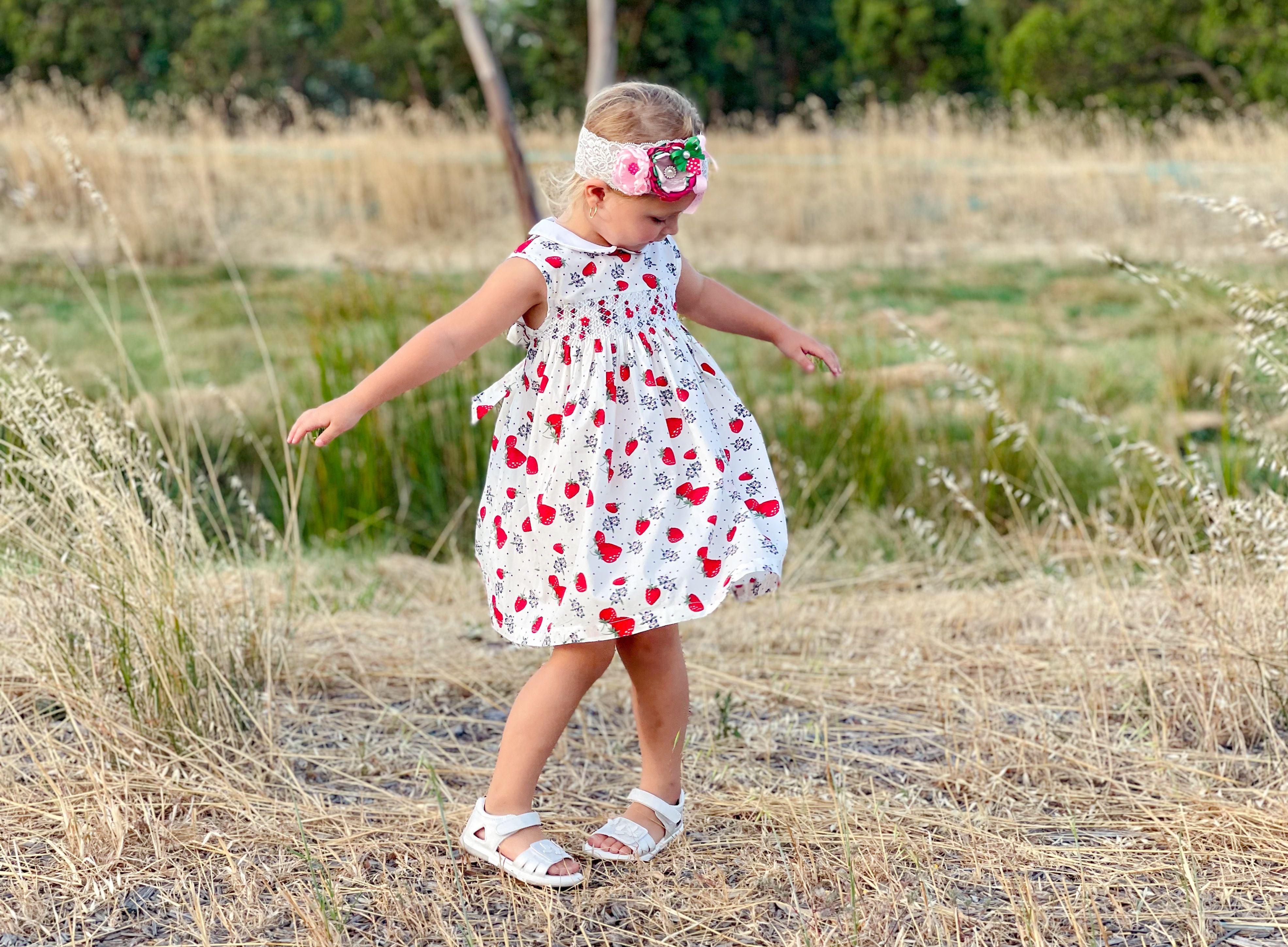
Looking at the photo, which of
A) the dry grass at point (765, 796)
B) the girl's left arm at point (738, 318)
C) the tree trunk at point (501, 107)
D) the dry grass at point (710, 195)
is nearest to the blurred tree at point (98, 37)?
the dry grass at point (710, 195)

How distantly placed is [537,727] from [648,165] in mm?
788

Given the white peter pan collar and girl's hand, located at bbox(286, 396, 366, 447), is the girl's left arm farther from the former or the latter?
girl's hand, located at bbox(286, 396, 366, 447)

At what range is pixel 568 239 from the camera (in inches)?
73.0

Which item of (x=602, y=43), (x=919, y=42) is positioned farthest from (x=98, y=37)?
(x=602, y=43)

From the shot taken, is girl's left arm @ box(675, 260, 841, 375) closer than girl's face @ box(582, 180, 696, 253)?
No

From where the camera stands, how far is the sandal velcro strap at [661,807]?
194 centimetres

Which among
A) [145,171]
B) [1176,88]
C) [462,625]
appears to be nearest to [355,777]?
[462,625]

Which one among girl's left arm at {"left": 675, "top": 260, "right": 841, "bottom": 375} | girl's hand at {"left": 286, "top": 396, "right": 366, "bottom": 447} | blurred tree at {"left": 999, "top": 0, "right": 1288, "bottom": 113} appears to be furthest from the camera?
blurred tree at {"left": 999, "top": 0, "right": 1288, "bottom": 113}

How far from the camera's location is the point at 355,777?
2180 millimetres

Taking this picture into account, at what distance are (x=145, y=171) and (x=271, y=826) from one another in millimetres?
6910

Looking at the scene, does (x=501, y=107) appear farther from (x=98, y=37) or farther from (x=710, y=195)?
(x=98, y=37)

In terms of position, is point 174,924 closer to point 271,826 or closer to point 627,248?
point 271,826

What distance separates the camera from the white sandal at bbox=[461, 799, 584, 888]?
5.95ft

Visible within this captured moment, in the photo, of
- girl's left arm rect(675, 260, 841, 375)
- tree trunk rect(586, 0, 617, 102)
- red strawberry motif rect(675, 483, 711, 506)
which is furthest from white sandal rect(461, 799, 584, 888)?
tree trunk rect(586, 0, 617, 102)
